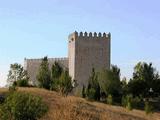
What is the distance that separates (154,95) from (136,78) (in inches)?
111

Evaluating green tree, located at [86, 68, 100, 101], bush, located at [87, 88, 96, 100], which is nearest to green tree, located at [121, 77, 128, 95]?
green tree, located at [86, 68, 100, 101]

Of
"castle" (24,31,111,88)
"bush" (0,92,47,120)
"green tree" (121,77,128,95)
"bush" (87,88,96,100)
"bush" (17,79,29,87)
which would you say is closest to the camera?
"bush" (0,92,47,120)

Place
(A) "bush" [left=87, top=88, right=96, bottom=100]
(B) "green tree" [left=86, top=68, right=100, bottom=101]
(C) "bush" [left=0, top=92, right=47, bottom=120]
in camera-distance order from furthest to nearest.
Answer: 1. (B) "green tree" [left=86, top=68, right=100, bottom=101]
2. (A) "bush" [left=87, top=88, right=96, bottom=100]
3. (C) "bush" [left=0, top=92, right=47, bottom=120]

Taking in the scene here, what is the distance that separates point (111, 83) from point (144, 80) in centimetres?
451

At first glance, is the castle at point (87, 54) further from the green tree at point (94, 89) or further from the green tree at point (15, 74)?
the green tree at point (15, 74)

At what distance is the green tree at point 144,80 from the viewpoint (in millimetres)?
51312

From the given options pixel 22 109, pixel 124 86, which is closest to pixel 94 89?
pixel 124 86

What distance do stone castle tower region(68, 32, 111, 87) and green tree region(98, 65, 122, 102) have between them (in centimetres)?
818

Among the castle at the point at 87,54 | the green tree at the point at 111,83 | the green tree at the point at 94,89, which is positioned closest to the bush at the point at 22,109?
the green tree at the point at 94,89

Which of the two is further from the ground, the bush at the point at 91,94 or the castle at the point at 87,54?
the castle at the point at 87,54

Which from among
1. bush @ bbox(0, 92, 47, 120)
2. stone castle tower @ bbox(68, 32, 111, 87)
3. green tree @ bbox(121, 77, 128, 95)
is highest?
stone castle tower @ bbox(68, 32, 111, 87)

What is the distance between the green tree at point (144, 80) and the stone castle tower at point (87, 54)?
241 inches

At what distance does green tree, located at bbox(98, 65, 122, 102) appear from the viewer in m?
49.6

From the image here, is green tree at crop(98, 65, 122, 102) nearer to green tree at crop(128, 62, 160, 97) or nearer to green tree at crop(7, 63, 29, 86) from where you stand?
green tree at crop(128, 62, 160, 97)
